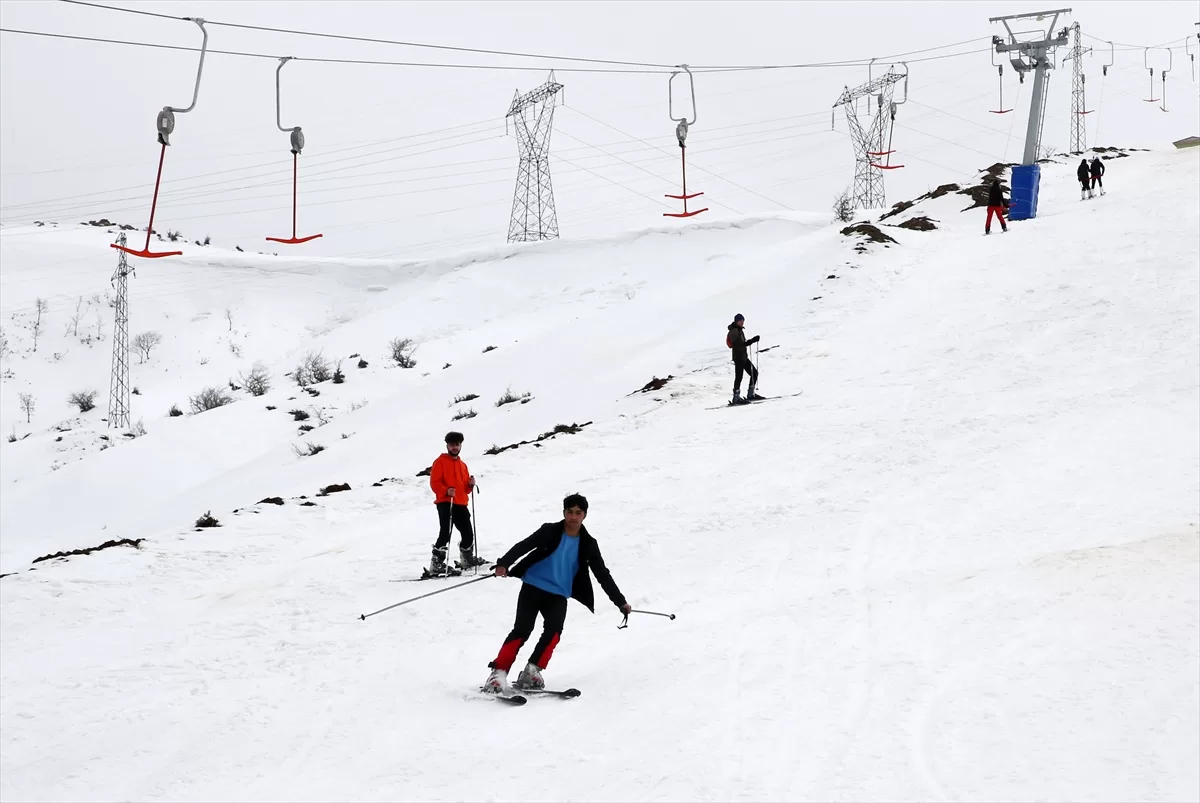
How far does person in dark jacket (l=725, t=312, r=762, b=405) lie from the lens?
1867 centimetres

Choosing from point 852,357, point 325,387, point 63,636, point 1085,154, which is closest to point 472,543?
point 63,636

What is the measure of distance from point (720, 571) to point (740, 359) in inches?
328

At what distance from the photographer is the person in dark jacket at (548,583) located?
7.72 meters

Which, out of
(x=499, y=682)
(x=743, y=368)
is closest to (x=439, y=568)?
(x=499, y=682)

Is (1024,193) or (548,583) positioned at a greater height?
(1024,193)

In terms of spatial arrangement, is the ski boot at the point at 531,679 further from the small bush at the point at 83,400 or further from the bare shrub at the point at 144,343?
the bare shrub at the point at 144,343

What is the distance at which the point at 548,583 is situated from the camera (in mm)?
7742

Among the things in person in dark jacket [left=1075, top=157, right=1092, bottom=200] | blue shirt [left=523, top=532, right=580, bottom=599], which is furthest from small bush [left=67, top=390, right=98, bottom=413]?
blue shirt [left=523, top=532, right=580, bottom=599]

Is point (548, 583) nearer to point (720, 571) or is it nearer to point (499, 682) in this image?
point (499, 682)

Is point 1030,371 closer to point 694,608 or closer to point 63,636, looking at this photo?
point 694,608

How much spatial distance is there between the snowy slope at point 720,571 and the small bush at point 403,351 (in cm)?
747

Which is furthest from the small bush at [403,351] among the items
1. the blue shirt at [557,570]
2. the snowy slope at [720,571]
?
the blue shirt at [557,570]

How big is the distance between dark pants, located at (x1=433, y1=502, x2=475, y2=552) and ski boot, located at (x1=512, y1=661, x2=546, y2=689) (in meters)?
3.82

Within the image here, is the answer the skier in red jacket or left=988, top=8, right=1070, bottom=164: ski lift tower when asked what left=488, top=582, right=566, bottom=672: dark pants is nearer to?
the skier in red jacket
